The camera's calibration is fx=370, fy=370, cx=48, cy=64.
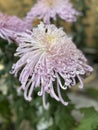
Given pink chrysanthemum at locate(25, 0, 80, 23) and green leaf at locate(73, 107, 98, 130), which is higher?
pink chrysanthemum at locate(25, 0, 80, 23)

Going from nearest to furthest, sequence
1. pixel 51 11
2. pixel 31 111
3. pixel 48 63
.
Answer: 1. pixel 48 63
2. pixel 51 11
3. pixel 31 111

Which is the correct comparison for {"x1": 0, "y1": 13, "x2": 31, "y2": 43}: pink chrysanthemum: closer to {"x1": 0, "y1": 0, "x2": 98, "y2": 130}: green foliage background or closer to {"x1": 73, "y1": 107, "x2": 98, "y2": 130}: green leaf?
{"x1": 0, "y1": 0, "x2": 98, "y2": 130}: green foliage background

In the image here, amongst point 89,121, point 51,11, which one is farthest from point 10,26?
point 89,121

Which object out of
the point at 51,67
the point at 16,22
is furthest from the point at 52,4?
the point at 51,67

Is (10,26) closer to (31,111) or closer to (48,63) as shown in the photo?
(48,63)

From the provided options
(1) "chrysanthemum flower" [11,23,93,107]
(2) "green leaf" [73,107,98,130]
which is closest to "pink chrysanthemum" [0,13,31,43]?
(1) "chrysanthemum flower" [11,23,93,107]

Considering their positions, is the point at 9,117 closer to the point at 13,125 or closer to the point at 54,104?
the point at 13,125

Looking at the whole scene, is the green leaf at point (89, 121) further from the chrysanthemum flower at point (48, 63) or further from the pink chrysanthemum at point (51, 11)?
the pink chrysanthemum at point (51, 11)
